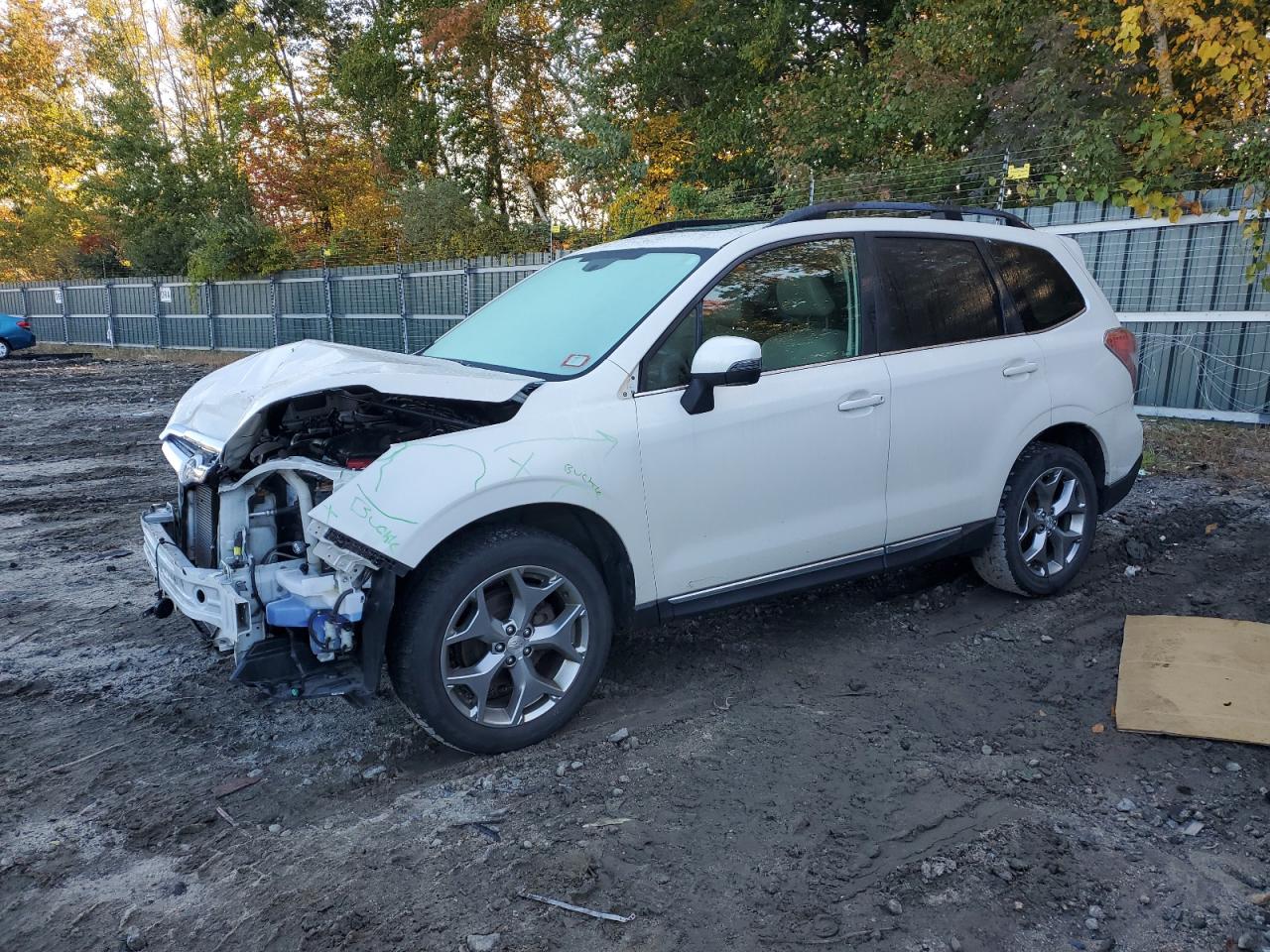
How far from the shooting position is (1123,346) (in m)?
5.09

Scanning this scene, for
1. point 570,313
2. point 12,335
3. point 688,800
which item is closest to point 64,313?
point 12,335

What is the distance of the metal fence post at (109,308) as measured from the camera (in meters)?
28.2

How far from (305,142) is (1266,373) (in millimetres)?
28241

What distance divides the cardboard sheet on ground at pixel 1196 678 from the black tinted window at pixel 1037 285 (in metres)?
1.57

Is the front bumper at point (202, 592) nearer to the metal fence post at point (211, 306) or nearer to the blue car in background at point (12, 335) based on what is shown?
the metal fence post at point (211, 306)

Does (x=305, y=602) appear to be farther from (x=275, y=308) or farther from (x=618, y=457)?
(x=275, y=308)

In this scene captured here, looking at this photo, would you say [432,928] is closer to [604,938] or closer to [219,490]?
[604,938]

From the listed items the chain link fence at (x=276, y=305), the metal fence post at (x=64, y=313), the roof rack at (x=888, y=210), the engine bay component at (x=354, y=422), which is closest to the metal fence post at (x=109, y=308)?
the chain link fence at (x=276, y=305)

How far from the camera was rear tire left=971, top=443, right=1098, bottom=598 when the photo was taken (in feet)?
15.6

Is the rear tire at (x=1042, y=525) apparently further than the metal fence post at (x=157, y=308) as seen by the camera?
No

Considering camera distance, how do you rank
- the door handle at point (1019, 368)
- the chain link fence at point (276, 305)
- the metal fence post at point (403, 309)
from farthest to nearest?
the metal fence post at point (403, 309)
the chain link fence at point (276, 305)
the door handle at point (1019, 368)

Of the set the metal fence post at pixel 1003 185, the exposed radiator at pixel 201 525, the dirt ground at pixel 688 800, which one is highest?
the metal fence post at pixel 1003 185

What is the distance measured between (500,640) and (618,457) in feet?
2.60

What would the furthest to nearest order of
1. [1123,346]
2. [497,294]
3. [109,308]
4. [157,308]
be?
[109,308]
[157,308]
[497,294]
[1123,346]
